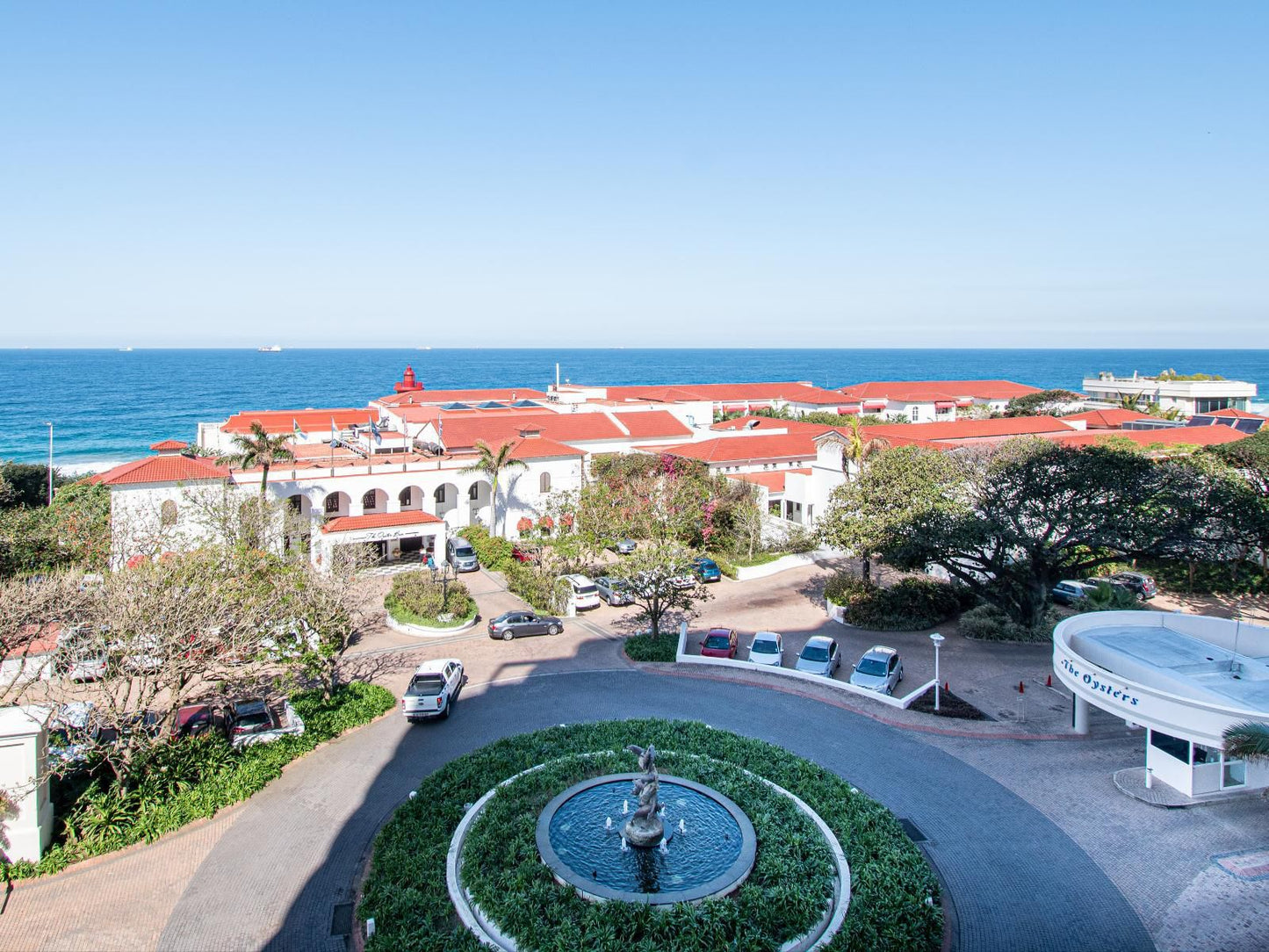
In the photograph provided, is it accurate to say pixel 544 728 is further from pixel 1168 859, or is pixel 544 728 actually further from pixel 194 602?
pixel 1168 859

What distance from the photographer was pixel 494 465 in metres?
42.1

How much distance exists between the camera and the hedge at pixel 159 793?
1608cm

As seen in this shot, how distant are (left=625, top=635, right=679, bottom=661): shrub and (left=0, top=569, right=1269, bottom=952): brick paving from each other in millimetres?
1349

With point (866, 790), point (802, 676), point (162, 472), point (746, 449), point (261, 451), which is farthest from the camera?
point (746, 449)

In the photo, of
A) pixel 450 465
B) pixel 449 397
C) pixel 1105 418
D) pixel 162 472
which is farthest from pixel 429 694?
pixel 1105 418

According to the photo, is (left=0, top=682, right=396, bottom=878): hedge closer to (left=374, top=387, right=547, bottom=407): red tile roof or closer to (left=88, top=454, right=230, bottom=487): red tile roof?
(left=88, top=454, right=230, bottom=487): red tile roof

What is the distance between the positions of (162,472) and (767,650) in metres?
29.0

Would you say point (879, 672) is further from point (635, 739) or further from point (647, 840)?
point (647, 840)

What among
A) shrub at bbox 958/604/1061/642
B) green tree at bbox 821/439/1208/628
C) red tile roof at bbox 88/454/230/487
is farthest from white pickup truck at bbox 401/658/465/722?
red tile roof at bbox 88/454/230/487

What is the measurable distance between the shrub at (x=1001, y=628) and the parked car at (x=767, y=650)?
7.65 meters

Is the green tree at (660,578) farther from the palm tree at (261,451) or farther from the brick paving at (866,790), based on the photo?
the palm tree at (261,451)

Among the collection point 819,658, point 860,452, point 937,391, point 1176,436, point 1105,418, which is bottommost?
point 819,658

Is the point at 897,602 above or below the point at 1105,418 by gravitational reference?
below

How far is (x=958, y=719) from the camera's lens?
22.0 meters
